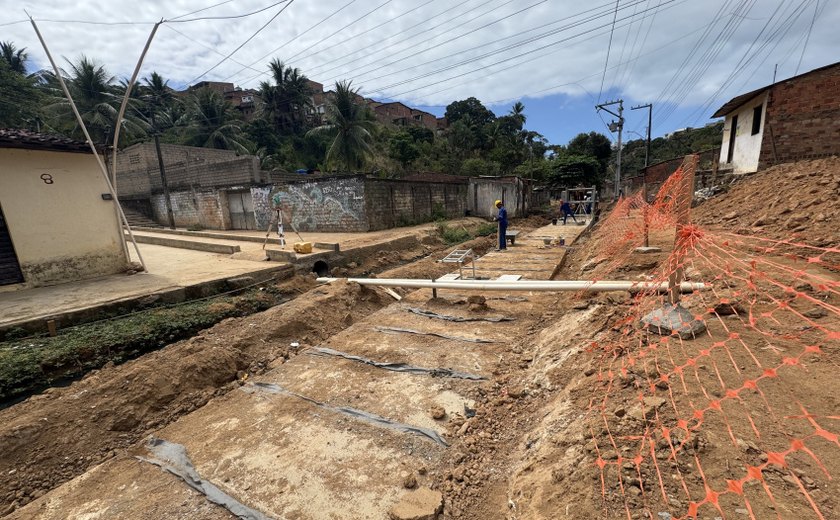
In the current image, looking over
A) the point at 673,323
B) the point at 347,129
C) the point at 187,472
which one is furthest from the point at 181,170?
the point at 673,323

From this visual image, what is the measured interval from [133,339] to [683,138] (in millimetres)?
55868

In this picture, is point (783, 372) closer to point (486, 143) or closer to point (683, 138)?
point (486, 143)

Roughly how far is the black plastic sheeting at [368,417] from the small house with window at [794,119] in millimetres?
14081

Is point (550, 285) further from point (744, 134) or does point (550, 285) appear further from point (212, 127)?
point (212, 127)

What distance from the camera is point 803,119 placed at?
9.80 metres

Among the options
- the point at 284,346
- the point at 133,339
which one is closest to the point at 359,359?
the point at 284,346

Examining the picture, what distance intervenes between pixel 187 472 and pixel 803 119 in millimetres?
16076

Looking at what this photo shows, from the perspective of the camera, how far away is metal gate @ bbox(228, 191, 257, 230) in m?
17.4

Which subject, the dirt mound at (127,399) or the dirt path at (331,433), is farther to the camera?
the dirt mound at (127,399)

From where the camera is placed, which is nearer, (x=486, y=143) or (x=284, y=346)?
(x=284, y=346)

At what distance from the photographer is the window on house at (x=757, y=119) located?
11.2 meters

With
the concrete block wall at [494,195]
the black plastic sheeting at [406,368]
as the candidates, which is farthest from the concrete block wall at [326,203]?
the black plastic sheeting at [406,368]

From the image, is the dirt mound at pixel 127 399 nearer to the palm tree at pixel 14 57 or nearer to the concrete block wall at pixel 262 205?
the concrete block wall at pixel 262 205

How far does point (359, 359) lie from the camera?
4.27m
